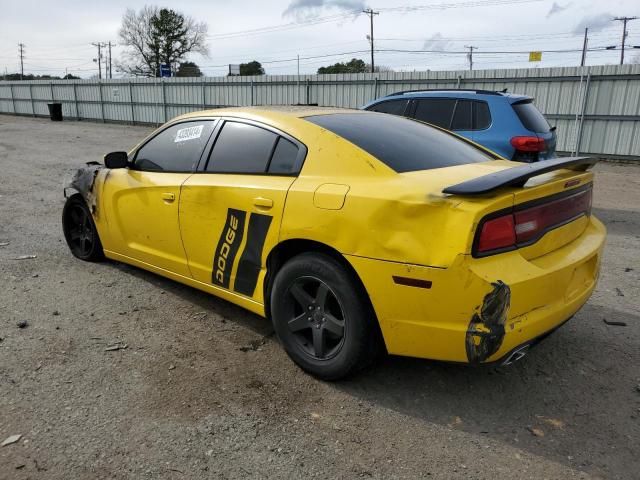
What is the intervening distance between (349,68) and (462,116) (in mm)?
53012

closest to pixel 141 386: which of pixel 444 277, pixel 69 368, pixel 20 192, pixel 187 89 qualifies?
pixel 69 368

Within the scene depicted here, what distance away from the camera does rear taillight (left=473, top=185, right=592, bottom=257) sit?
8.09 ft

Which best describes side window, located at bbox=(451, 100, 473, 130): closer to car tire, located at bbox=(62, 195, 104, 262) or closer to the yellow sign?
car tire, located at bbox=(62, 195, 104, 262)

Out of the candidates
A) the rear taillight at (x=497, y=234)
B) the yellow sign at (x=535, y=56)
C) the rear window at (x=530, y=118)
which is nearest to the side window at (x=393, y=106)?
the rear window at (x=530, y=118)

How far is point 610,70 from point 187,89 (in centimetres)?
1760

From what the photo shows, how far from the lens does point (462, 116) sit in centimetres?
738

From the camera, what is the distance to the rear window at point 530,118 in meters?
7.02

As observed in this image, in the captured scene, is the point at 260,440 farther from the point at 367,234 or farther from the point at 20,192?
the point at 20,192

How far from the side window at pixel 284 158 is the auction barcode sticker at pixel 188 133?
2.91ft

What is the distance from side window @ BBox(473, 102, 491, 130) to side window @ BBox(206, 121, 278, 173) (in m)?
4.51

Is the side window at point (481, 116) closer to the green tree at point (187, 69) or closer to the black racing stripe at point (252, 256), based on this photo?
the black racing stripe at point (252, 256)

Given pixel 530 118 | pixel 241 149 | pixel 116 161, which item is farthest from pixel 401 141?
pixel 530 118

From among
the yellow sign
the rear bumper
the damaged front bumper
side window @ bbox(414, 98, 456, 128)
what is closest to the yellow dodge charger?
the rear bumper

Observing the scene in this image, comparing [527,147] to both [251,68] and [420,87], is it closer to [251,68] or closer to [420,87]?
[420,87]
